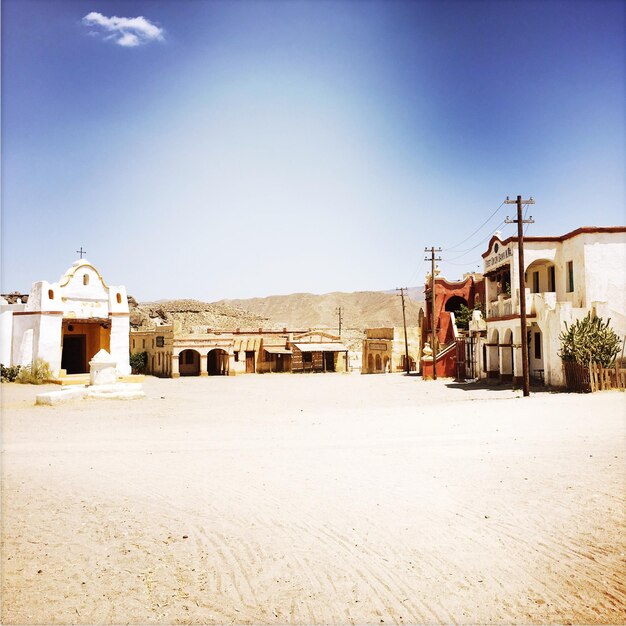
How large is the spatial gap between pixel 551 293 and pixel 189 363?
30.6m

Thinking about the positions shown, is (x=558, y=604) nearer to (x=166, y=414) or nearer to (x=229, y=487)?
(x=229, y=487)

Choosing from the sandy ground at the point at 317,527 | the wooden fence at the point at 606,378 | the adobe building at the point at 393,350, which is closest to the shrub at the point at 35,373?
the sandy ground at the point at 317,527

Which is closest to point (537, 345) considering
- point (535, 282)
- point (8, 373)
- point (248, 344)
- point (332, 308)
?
point (535, 282)

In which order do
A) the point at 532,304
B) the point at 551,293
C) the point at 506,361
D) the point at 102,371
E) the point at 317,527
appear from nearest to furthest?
1. the point at 317,527
2. the point at 102,371
3. the point at 551,293
4. the point at 532,304
5. the point at 506,361

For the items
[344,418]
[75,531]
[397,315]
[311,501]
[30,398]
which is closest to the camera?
[75,531]

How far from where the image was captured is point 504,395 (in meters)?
23.0

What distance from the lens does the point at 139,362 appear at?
46219 mm

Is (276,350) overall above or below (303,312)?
below

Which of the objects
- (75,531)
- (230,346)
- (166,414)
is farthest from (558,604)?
(230,346)

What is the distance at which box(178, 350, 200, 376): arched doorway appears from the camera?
45250mm

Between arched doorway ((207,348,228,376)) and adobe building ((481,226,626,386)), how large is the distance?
75.2 ft

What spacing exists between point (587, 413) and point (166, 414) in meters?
13.5

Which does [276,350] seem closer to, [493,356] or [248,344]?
[248,344]

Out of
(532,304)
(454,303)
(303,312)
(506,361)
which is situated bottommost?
(506,361)
